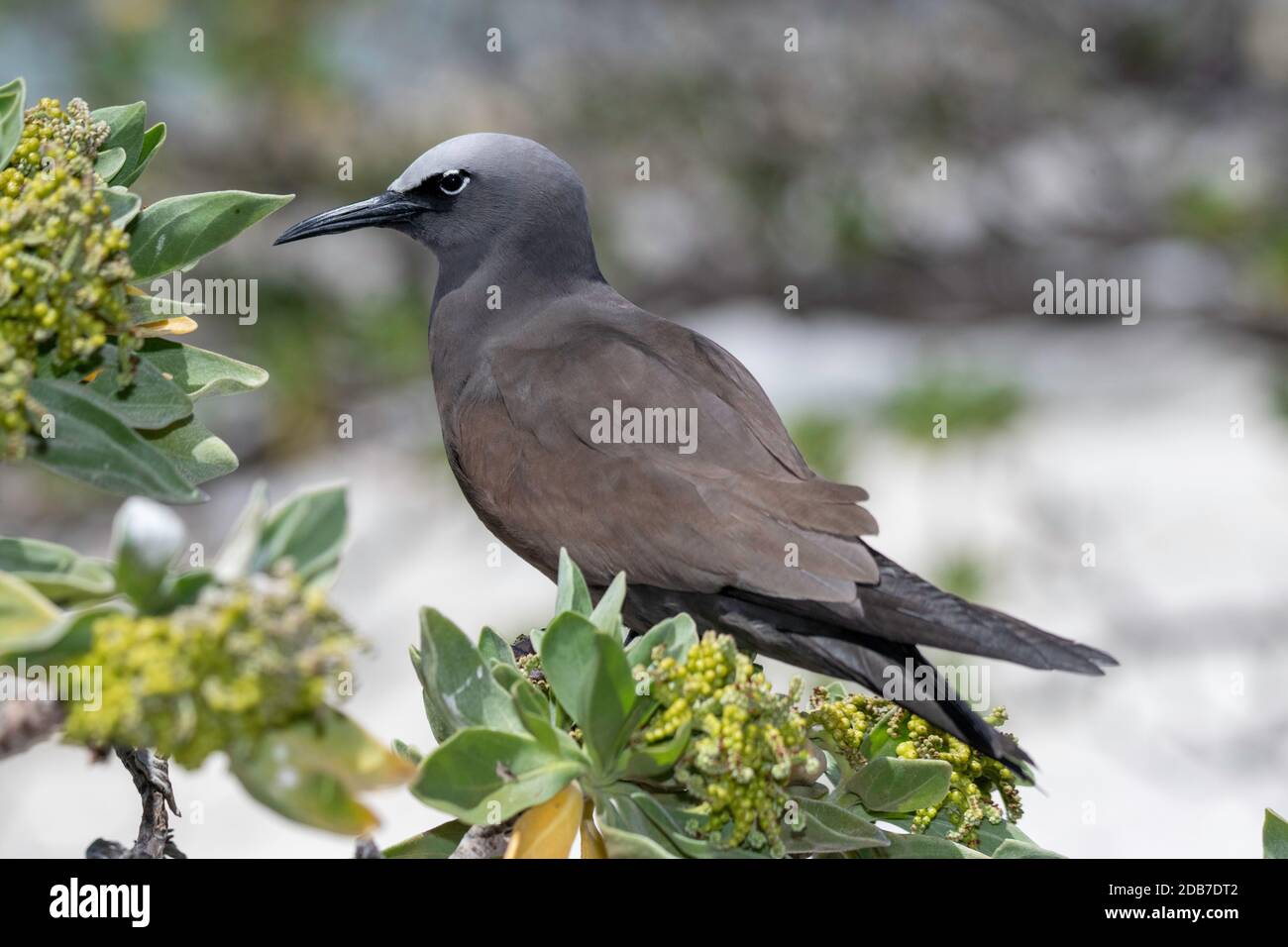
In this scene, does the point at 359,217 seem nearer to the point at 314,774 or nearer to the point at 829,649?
the point at 829,649

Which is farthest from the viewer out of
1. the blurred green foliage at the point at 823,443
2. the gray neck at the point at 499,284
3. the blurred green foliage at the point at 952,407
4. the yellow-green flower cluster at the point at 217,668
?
the blurred green foliage at the point at 952,407

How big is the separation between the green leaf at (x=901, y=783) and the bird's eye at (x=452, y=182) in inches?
36.4

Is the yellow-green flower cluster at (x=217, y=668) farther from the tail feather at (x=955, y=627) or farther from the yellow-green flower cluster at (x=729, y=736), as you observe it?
the tail feather at (x=955, y=627)

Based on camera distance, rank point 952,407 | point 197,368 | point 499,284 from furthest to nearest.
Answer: point 952,407 → point 499,284 → point 197,368

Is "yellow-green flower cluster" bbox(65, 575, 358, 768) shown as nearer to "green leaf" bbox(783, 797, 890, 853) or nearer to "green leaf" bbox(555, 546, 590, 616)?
"green leaf" bbox(555, 546, 590, 616)

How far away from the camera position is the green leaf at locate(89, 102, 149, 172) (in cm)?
88

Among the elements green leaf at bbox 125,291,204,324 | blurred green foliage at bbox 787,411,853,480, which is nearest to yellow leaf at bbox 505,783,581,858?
green leaf at bbox 125,291,204,324

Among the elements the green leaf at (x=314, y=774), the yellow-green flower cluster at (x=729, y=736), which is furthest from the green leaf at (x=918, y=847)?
the green leaf at (x=314, y=774)

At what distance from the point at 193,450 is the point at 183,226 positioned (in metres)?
0.14

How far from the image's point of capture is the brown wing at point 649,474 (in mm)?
1092

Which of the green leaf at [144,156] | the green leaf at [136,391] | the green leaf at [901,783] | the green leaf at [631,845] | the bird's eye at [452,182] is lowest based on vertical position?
the green leaf at [631,845]

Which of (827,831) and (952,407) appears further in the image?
(952,407)

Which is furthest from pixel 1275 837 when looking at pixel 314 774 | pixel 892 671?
pixel 314 774

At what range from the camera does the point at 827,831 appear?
82 cm
